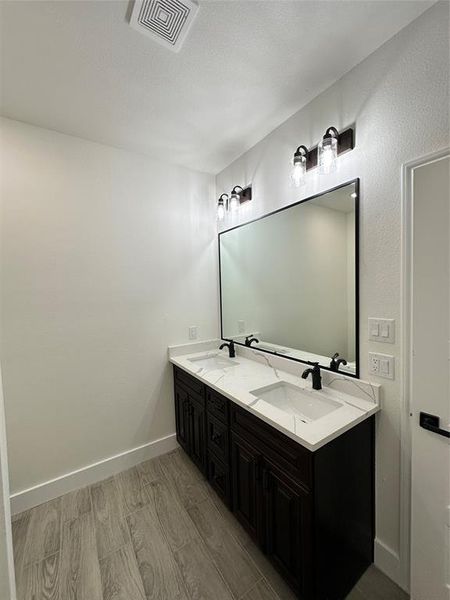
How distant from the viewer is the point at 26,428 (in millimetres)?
1755

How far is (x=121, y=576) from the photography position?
4.27 ft

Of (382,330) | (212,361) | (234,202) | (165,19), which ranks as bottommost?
(212,361)

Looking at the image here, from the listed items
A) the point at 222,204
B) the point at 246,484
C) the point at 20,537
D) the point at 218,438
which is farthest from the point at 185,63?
the point at 20,537

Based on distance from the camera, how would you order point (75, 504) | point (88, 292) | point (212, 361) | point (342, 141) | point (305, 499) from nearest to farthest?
point (305, 499) → point (342, 141) → point (75, 504) → point (88, 292) → point (212, 361)

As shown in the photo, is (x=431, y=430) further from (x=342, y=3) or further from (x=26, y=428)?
(x=26, y=428)

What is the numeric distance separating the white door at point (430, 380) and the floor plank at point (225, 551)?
0.78 m

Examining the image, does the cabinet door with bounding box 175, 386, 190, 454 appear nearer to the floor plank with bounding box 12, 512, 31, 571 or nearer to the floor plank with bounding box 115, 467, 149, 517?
the floor plank with bounding box 115, 467, 149, 517

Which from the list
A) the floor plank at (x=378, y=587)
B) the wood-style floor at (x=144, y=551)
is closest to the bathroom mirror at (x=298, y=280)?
the floor plank at (x=378, y=587)

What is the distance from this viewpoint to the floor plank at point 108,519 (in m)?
1.47

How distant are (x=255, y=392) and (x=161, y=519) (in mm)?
1070

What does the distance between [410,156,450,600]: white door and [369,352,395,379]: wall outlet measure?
9 cm

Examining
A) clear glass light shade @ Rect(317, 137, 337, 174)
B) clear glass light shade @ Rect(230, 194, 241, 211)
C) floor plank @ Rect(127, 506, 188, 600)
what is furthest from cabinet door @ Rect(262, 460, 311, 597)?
clear glass light shade @ Rect(230, 194, 241, 211)

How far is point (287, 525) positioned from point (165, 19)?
7.78 feet

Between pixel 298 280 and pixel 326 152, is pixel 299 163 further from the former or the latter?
pixel 298 280
